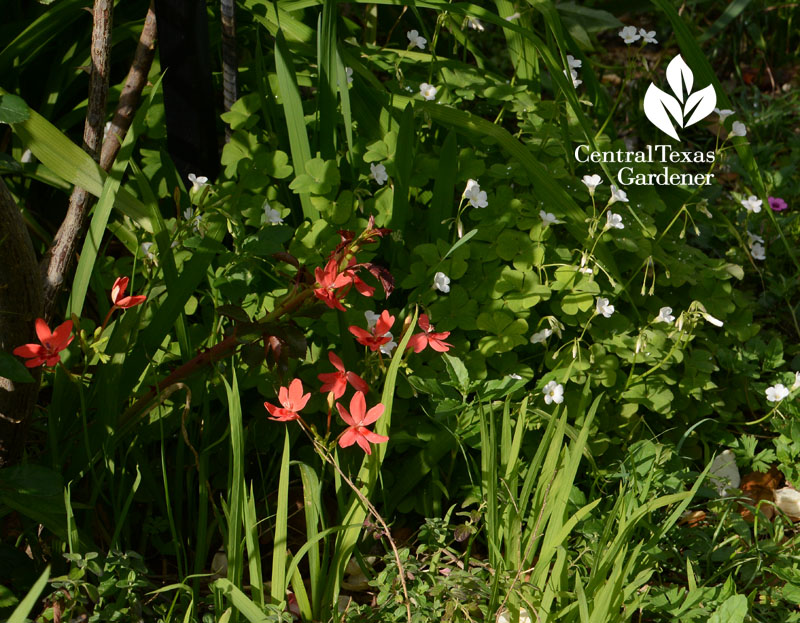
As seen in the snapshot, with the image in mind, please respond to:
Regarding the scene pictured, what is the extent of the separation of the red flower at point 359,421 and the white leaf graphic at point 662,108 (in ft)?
4.87

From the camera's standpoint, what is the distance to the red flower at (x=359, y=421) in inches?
50.6

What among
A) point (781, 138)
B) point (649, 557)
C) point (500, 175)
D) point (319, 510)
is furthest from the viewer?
point (781, 138)

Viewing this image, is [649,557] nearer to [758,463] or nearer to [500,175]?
[758,463]

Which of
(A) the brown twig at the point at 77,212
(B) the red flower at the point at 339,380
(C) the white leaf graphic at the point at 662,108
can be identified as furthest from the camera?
(C) the white leaf graphic at the point at 662,108

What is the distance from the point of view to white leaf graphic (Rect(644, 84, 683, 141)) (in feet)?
7.81

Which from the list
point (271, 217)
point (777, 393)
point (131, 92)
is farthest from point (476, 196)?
point (777, 393)

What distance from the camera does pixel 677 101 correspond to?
2.45 metres

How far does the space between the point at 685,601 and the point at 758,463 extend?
0.64 meters

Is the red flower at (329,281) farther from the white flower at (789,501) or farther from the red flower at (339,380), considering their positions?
the white flower at (789,501)

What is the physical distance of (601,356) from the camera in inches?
69.1

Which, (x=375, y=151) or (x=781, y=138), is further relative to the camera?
(x=781, y=138)

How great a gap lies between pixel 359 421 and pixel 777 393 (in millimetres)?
1134

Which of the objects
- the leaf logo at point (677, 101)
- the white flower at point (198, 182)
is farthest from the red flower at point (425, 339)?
the leaf logo at point (677, 101)

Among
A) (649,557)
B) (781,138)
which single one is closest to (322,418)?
(649,557)
